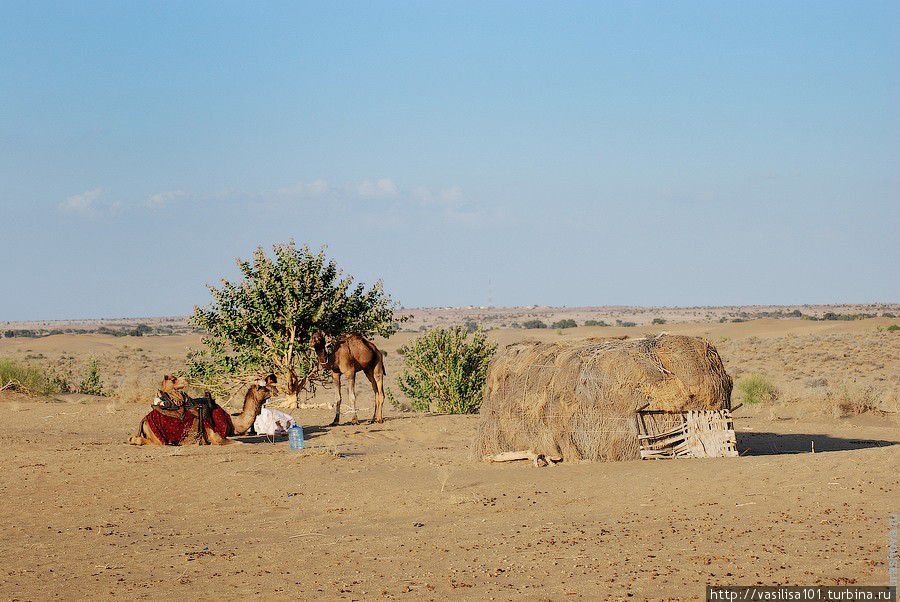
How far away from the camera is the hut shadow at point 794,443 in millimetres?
18797

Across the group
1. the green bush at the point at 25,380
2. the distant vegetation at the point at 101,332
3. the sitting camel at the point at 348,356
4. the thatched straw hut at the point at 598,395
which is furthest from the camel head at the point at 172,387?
the distant vegetation at the point at 101,332

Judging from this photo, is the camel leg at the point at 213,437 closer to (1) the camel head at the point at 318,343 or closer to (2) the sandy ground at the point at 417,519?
(2) the sandy ground at the point at 417,519

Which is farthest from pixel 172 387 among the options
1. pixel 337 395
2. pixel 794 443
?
pixel 794 443

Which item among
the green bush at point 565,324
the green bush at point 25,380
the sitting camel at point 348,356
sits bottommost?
the green bush at point 25,380

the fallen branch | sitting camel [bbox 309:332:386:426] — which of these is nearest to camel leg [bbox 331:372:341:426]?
sitting camel [bbox 309:332:386:426]

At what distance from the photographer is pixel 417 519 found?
12.7 m

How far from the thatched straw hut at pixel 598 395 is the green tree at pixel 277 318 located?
20.4ft

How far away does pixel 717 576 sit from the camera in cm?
918

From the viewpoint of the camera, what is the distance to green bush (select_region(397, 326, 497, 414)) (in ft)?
89.5

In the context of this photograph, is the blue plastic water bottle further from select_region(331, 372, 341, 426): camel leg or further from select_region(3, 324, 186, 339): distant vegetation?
select_region(3, 324, 186, 339): distant vegetation

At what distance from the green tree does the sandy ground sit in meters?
2.20

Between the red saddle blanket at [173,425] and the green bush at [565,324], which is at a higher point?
the green bush at [565,324]

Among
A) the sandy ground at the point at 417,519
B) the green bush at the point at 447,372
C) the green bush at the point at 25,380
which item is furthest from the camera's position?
the green bush at the point at 25,380

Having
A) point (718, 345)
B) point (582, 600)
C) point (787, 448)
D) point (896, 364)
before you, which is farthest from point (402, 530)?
point (718, 345)
